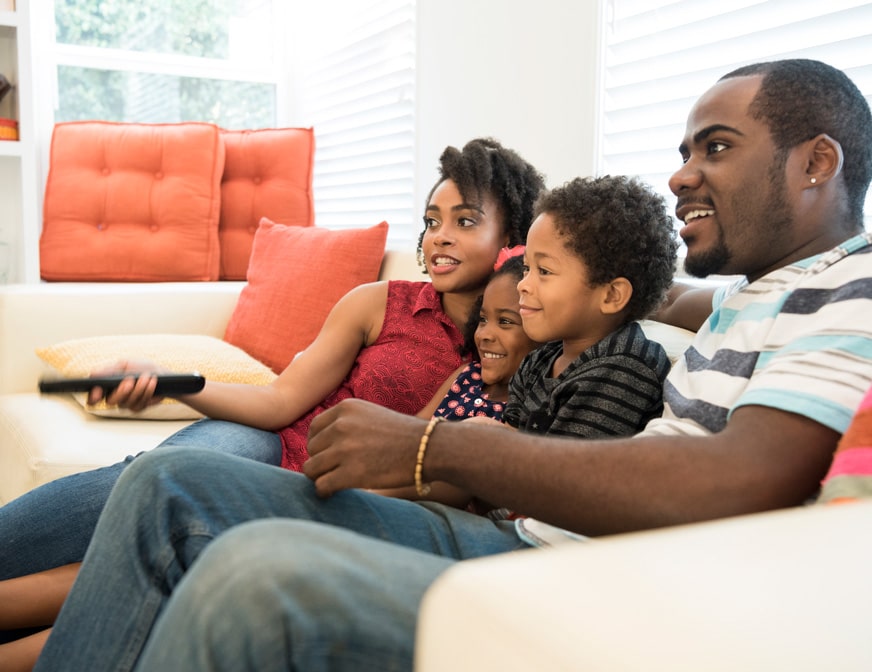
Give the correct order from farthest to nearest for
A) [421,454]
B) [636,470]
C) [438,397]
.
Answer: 1. [438,397]
2. [421,454]
3. [636,470]

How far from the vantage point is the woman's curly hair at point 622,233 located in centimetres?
135

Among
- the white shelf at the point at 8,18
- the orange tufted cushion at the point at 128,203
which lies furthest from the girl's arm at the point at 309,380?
the white shelf at the point at 8,18

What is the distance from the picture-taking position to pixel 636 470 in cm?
86

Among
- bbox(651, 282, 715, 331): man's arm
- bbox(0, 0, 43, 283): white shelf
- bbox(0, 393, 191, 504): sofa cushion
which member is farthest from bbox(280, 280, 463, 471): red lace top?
bbox(0, 0, 43, 283): white shelf

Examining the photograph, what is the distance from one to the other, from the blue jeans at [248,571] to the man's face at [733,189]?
17.8 inches

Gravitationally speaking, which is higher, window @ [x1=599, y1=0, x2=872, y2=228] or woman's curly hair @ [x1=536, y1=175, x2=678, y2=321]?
window @ [x1=599, y1=0, x2=872, y2=228]

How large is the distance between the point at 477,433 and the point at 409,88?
2477 millimetres

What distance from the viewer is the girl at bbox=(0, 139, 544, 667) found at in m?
1.78

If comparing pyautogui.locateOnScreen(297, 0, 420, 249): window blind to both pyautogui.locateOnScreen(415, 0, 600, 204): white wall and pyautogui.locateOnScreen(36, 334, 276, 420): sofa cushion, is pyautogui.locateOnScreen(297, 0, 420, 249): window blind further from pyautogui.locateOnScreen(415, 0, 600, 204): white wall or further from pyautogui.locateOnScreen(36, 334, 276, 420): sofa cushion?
pyautogui.locateOnScreen(36, 334, 276, 420): sofa cushion

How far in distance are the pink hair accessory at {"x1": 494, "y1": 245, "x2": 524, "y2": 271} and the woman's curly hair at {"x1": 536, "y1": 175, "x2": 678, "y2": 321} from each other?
320mm

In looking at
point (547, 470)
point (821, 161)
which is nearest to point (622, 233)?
point (821, 161)

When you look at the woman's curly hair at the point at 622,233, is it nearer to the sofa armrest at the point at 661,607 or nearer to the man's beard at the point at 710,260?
the man's beard at the point at 710,260

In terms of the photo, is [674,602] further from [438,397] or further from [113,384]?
[438,397]

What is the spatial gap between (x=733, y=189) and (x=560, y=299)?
1.08 feet
